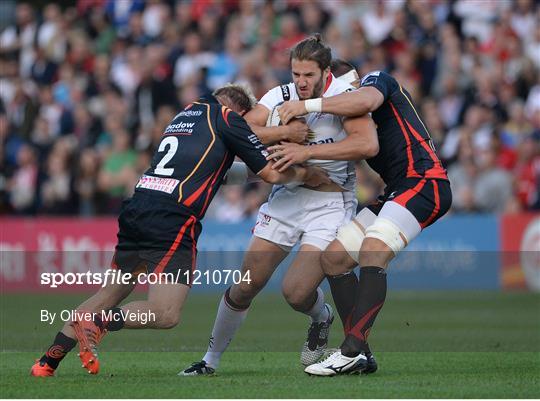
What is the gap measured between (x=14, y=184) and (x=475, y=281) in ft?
27.1

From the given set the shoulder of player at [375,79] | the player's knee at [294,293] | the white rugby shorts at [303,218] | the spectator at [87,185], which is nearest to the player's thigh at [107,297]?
the player's knee at [294,293]

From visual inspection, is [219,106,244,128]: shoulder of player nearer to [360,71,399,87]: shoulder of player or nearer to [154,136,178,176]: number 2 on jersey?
[154,136,178,176]: number 2 on jersey

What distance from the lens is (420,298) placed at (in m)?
19.7

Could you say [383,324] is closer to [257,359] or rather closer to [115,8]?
[257,359]

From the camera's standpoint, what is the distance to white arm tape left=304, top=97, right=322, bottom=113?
996 centimetres

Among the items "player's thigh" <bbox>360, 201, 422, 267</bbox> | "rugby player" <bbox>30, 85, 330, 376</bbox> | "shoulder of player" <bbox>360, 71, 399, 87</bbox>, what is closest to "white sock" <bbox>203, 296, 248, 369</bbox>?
"rugby player" <bbox>30, 85, 330, 376</bbox>

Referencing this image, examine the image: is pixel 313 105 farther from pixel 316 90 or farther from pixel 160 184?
pixel 160 184

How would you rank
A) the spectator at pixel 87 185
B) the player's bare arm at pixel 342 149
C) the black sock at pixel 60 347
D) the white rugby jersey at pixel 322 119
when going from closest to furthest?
1. the black sock at pixel 60 347
2. the player's bare arm at pixel 342 149
3. the white rugby jersey at pixel 322 119
4. the spectator at pixel 87 185

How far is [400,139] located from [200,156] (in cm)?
170

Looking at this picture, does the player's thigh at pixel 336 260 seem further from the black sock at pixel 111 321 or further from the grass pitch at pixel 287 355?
the black sock at pixel 111 321

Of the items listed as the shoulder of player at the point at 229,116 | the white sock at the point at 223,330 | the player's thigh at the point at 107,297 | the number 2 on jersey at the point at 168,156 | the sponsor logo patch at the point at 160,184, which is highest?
the shoulder of player at the point at 229,116

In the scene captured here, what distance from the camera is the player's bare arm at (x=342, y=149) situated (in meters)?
9.98

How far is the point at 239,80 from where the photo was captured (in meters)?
22.2

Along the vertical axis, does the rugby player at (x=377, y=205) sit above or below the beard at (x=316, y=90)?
below
